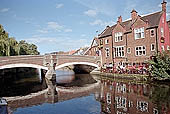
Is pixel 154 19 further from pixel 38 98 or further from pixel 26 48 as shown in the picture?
pixel 26 48

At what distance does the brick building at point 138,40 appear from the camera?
82.3 feet

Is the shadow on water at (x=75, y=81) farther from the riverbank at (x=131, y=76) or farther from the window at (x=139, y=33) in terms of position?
the window at (x=139, y=33)

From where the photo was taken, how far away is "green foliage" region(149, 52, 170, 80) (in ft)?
63.1

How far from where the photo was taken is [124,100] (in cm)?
1384

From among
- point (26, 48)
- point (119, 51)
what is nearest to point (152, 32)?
point (119, 51)

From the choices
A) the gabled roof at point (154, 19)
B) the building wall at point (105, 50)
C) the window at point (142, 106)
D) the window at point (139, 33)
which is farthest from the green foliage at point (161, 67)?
the building wall at point (105, 50)

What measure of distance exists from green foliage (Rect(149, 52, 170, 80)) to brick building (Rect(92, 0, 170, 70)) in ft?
14.6

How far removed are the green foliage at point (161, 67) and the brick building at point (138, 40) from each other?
4.46 meters

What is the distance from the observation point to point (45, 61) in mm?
29953

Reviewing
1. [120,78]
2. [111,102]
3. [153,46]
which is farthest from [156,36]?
[111,102]

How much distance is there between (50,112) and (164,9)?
23794 mm

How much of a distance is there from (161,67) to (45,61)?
19.4 m

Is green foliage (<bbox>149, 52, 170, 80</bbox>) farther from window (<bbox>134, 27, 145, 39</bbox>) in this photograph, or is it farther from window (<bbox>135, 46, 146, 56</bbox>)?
window (<bbox>134, 27, 145, 39</bbox>)

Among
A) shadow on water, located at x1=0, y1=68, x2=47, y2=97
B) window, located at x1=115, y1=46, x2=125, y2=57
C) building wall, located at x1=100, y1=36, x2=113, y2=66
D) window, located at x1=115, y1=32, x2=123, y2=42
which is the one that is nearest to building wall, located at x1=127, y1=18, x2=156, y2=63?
window, located at x1=115, y1=46, x2=125, y2=57
